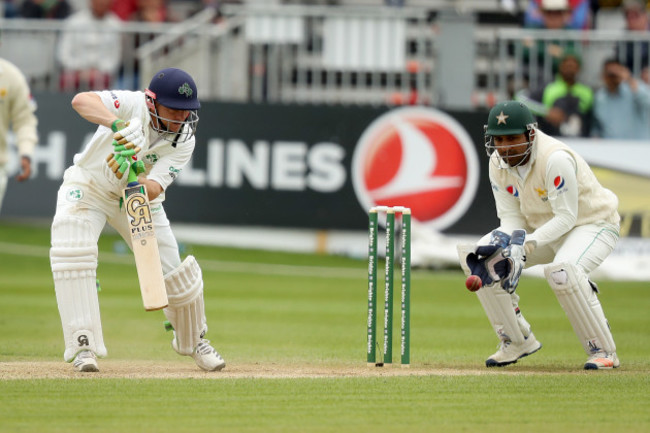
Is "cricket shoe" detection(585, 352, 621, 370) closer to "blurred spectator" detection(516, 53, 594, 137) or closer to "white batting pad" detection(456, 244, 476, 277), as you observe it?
"white batting pad" detection(456, 244, 476, 277)

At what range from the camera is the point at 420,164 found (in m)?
14.8

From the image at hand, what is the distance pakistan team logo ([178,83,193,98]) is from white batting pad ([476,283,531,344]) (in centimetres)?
208

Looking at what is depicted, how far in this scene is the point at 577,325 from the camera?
23.1 ft

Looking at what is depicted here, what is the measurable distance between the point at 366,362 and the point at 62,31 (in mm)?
9067

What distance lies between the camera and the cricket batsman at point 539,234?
6824 millimetres

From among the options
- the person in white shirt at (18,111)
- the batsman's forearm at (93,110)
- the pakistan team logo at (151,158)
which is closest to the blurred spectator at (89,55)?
the person in white shirt at (18,111)

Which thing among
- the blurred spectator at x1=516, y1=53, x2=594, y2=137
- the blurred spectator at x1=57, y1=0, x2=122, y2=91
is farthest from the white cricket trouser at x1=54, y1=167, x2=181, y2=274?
the blurred spectator at x1=57, y1=0, x2=122, y2=91

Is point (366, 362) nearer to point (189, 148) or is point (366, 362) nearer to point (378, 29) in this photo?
point (189, 148)

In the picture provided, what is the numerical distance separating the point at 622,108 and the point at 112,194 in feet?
31.1

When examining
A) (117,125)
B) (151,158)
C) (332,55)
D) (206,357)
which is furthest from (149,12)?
(117,125)

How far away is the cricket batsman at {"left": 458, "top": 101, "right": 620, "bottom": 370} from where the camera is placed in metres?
6.82

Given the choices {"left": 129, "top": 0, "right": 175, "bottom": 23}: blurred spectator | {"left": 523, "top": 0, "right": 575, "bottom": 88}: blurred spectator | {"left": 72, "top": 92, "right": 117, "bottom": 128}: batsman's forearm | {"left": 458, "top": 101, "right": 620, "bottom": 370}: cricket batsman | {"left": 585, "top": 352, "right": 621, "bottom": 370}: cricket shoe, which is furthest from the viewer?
{"left": 129, "top": 0, "right": 175, "bottom": 23}: blurred spectator

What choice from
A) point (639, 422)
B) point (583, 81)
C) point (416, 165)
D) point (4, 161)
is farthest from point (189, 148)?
point (583, 81)

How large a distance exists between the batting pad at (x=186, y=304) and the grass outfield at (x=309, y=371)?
0.20 m
